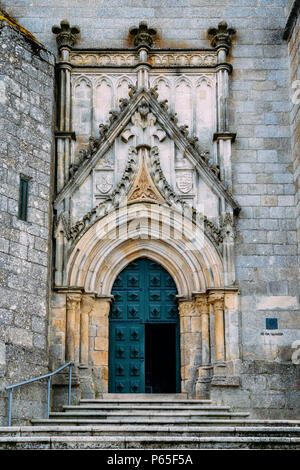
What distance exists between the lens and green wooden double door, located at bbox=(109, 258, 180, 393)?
519 inches

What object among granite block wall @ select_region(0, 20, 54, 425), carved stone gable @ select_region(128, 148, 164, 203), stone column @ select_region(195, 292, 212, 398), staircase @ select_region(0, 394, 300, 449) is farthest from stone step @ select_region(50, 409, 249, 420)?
carved stone gable @ select_region(128, 148, 164, 203)

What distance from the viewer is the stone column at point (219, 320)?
12.8 m

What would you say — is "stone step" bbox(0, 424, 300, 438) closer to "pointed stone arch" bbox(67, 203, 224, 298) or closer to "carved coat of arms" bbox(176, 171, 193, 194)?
"pointed stone arch" bbox(67, 203, 224, 298)

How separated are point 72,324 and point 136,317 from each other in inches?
47.3

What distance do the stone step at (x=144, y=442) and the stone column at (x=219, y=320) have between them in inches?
172

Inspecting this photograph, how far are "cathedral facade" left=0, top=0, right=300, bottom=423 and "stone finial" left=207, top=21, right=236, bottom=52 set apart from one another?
0.08 ft

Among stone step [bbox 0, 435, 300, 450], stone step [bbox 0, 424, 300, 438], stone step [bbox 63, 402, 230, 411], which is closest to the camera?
stone step [bbox 0, 435, 300, 450]

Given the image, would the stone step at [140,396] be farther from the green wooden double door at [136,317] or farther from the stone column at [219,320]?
the stone column at [219,320]

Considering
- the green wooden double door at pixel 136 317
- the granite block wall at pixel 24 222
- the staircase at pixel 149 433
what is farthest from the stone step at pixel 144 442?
the green wooden double door at pixel 136 317

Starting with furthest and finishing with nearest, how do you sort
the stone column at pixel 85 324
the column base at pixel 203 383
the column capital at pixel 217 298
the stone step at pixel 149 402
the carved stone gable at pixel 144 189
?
1. the carved stone gable at pixel 144 189
2. the column capital at pixel 217 298
3. the stone column at pixel 85 324
4. the column base at pixel 203 383
5. the stone step at pixel 149 402

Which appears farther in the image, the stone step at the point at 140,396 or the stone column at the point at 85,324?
the stone column at the point at 85,324

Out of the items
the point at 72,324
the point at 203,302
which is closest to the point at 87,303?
the point at 72,324

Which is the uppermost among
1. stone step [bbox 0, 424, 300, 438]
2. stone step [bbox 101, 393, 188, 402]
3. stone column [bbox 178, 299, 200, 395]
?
stone column [bbox 178, 299, 200, 395]

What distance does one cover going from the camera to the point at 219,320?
42.6 ft
